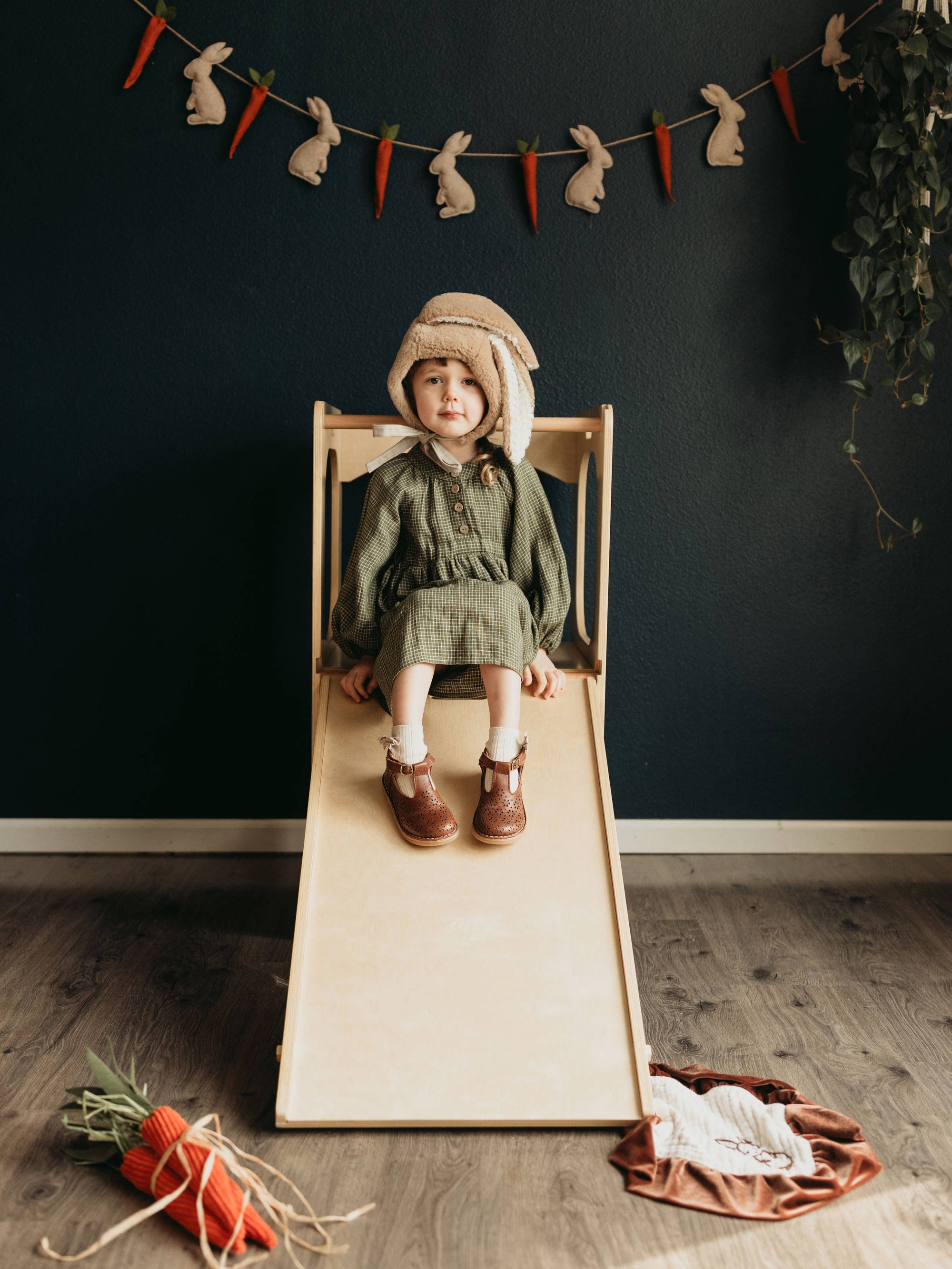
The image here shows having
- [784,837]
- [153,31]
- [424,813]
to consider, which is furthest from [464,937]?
[153,31]

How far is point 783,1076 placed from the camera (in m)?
1.45

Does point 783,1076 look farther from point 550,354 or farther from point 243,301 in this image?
point 243,301

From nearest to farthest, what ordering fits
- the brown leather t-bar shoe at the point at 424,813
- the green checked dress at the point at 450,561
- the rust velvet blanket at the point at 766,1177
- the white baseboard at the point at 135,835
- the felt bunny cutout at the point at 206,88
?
the rust velvet blanket at the point at 766,1177 < the brown leather t-bar shoe at the point at 424,813 < the green checked dress at the point at 450,561 < the felt bunny cutout at the point at 206,88 < the white baseboard at the point at 135,835

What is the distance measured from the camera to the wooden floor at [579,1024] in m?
1.15

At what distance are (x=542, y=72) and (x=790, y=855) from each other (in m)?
1.76

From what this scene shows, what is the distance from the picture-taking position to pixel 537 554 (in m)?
1.75

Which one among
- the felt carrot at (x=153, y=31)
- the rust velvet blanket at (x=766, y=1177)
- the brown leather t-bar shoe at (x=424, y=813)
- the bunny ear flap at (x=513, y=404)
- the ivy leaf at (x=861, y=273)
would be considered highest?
the felt carrot at (x=153, y=31)

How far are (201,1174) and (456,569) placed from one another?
3.23 feet

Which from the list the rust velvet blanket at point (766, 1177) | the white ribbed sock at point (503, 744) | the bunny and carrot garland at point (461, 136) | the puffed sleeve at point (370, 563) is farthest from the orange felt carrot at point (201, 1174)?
the bunny and carrot garland at point (461, 136)

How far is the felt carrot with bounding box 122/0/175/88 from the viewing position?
1883mm

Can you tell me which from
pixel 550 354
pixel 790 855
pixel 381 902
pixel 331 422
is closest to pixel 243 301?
pixel 331 422

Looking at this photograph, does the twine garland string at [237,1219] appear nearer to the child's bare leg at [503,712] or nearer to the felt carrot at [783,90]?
the child's bare leg at [503,712]

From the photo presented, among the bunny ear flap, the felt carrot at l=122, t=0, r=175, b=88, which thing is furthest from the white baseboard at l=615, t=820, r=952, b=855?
the felt carrot at l=122, t=0, r=175, b=88

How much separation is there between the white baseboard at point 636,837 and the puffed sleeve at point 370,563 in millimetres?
637
